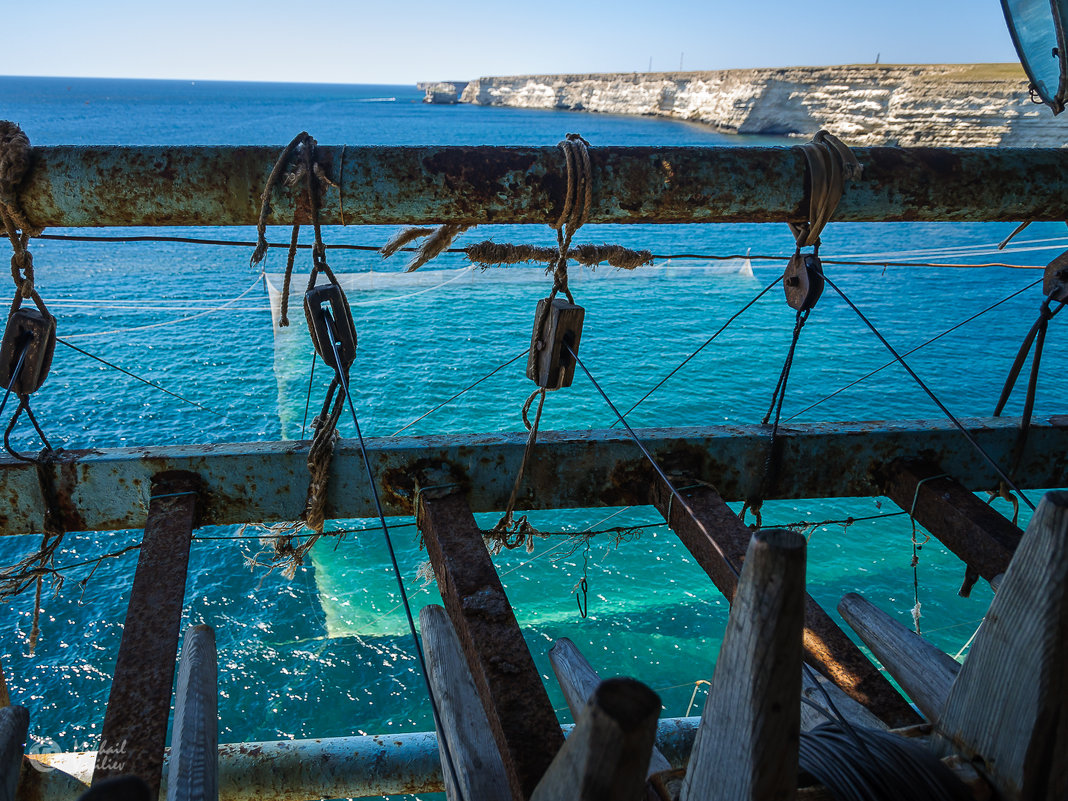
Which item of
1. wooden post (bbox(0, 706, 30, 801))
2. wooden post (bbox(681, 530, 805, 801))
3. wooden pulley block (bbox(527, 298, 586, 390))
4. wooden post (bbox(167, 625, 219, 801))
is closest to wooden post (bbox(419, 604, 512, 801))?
wooden post (bbox(167, 625, 219, 801))

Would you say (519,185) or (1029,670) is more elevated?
(519,185)

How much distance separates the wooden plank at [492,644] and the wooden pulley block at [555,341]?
0.65 metres

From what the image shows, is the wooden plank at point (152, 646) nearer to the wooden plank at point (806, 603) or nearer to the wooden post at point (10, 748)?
the wooden post at point (10, 748)

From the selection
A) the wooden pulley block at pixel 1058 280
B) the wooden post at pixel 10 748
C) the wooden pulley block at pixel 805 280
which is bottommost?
the wooden post at pixel 10 748

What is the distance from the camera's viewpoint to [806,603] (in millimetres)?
2619

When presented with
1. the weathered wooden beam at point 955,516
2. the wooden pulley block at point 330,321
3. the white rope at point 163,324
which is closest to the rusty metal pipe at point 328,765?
the weathered wooden beam at point 955,516

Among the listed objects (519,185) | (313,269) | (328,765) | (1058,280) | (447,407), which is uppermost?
(519,185)

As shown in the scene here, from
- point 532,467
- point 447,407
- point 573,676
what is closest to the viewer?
point 573,676

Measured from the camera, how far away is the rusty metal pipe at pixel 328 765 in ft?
13.4

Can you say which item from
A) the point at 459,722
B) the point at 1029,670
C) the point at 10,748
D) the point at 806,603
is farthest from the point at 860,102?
the point at 10,748

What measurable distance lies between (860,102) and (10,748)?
229 ft

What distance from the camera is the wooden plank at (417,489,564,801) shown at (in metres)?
1.77

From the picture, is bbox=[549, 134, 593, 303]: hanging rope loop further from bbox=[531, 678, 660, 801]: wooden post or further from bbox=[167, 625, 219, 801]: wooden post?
bbox=[531, 678, 660, 801]: wooden post

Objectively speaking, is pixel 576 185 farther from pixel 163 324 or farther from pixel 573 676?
pixel 163 324
